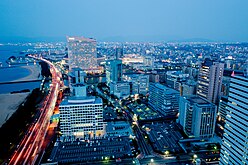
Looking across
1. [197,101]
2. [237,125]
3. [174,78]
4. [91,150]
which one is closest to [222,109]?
[197,101]

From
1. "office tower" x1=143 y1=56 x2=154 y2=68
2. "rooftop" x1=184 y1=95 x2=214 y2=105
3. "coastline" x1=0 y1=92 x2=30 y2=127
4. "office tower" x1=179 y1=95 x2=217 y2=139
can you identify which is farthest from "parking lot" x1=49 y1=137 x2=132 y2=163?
"office tower" x1=143 y1=56 x2=154 y2=68

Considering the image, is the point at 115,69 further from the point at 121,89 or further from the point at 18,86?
the point at 18,86

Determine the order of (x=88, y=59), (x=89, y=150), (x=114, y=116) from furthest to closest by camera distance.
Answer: (x=88, y=59)
(x=114, y=116)
(x=89, y=150)

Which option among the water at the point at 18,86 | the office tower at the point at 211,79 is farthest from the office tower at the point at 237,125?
the water at the point at 18,86

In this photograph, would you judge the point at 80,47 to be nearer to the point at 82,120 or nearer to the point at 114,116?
the point at 114,116

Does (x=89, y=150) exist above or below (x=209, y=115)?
below

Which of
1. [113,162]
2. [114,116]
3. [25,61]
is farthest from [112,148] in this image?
[25,61]

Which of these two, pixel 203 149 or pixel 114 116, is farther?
pixel 114 116
